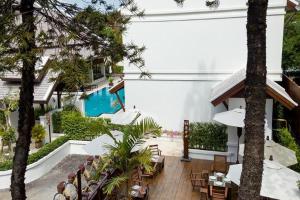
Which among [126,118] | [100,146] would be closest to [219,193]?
[100,146]

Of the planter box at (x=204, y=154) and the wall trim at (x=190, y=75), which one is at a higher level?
the wall trim at (x=190, y=75)

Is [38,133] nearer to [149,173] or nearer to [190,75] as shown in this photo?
[149,173]

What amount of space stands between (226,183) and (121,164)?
4.21 metres

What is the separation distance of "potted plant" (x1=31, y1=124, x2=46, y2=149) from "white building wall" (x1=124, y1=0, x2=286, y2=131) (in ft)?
19.5

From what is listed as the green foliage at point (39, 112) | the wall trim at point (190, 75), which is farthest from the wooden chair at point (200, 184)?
the green foliage at point (39, 112)

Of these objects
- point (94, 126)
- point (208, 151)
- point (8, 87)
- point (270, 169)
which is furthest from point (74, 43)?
point (8, 87)

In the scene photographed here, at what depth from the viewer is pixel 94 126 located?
10141 millimetres

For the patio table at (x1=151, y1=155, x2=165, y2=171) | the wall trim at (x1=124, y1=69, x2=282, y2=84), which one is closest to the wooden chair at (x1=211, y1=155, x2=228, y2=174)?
the patio table at (x1=151, y1=155, x2=165, y2=171)

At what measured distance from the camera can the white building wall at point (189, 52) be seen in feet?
55.6

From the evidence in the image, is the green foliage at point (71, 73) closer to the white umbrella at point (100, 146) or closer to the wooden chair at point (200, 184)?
the white umbrella at point (100, 146)

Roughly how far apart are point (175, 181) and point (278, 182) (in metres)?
5.55

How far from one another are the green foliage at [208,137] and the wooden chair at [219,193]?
191 inches

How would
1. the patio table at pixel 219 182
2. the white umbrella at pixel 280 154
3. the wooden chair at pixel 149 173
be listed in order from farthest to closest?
the wooden chair at pixel 149 173, the patio table at pixel 219 182, the white umbrella at pixel 280 154

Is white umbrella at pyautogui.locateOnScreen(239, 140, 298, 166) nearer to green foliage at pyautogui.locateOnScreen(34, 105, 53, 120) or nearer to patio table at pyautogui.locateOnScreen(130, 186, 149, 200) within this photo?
patio table at pyautogui.locateOnScreen(130, 186, 149, 200)
